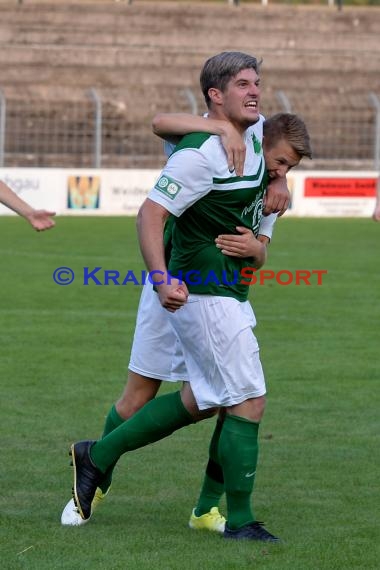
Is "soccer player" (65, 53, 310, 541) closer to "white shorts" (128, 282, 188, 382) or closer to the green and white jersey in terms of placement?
the green and white jersey

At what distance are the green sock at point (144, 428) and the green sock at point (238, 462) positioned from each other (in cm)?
30

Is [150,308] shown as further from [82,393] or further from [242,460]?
[82,393]

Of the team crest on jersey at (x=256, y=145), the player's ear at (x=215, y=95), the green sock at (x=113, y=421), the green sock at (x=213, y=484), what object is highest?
the player's ear at (x=215, y=95)

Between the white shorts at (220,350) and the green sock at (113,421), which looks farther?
the green sock at (113,421)

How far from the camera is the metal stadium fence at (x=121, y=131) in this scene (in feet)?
101

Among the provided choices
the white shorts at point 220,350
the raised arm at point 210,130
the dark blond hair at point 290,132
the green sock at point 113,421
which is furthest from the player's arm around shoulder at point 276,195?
the green sock at point 113,421

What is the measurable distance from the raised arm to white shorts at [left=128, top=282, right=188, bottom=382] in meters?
0.76

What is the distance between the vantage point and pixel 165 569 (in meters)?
4.70

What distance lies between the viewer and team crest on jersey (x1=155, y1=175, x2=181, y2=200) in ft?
16.2

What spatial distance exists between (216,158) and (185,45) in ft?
107

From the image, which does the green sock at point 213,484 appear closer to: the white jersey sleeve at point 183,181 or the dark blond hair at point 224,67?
the white jersey sleeve at point 183,181

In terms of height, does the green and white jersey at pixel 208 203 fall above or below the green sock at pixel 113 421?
above

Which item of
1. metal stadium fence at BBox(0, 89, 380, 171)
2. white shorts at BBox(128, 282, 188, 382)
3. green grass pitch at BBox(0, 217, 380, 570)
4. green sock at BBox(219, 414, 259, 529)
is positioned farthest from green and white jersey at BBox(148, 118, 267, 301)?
metal stadium fence at BBox(0, 89, 380, 171)

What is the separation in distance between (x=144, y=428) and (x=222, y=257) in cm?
85
